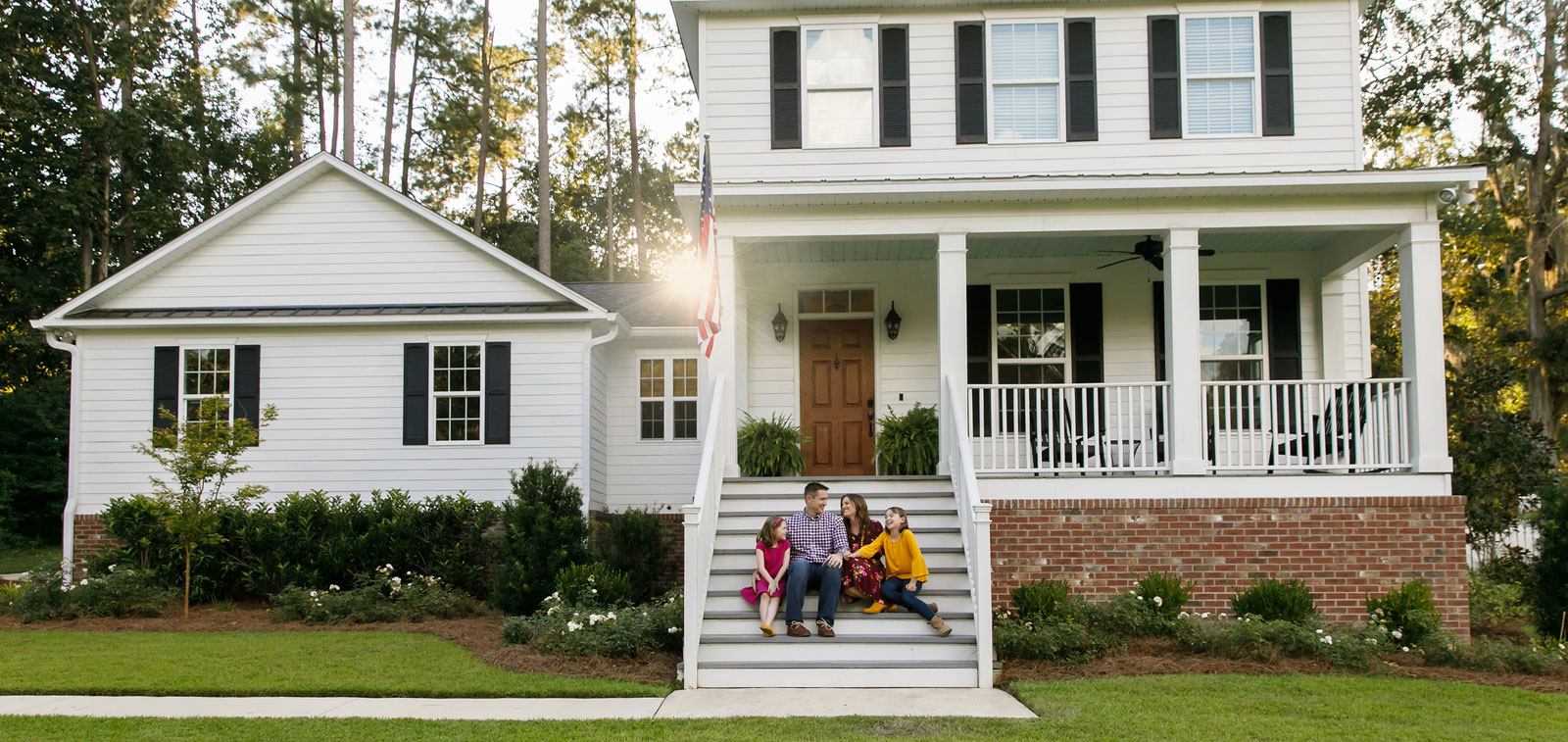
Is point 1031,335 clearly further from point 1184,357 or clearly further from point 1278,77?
point 1278,77

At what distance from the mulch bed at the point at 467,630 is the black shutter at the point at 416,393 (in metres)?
2.59

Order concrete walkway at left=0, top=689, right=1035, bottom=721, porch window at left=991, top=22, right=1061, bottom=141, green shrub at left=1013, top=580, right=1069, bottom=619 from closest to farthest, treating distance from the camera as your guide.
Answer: concrete walkway at left=0, top=689, right=1035, bottom=721, green shrub at left=1013, top=580, right=1069, bottom=619, porch window at left=991, top=22, right=1061, bottom=141

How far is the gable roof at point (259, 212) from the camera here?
579 inches

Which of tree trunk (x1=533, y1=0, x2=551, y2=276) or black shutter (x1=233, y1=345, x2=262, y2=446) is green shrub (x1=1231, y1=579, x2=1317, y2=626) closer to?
black shutter (x1=233, y1=345, x2=262, y2=446)

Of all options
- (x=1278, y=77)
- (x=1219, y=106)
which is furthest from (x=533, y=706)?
(x=1278, y=77)

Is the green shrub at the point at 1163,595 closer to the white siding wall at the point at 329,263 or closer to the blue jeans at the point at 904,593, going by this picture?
the blue jeans at the point at 904,593

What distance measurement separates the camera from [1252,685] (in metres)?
8.45

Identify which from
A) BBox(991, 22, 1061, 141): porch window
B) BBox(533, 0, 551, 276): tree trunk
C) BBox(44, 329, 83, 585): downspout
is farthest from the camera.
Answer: BBox(533, 0, 551, 276): tree trunk

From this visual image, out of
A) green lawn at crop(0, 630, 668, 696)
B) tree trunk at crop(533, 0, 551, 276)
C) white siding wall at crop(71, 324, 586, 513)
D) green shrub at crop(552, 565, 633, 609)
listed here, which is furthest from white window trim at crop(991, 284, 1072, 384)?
tree trunk at crop(533, 0, 551, 276)

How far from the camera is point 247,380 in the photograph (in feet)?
48.8

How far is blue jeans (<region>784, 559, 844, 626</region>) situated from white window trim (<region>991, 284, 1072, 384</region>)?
15.5 feet

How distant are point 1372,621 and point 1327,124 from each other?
548 cm

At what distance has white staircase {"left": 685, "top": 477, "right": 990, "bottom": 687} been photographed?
900 centimetres

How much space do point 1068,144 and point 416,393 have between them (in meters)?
8.20
